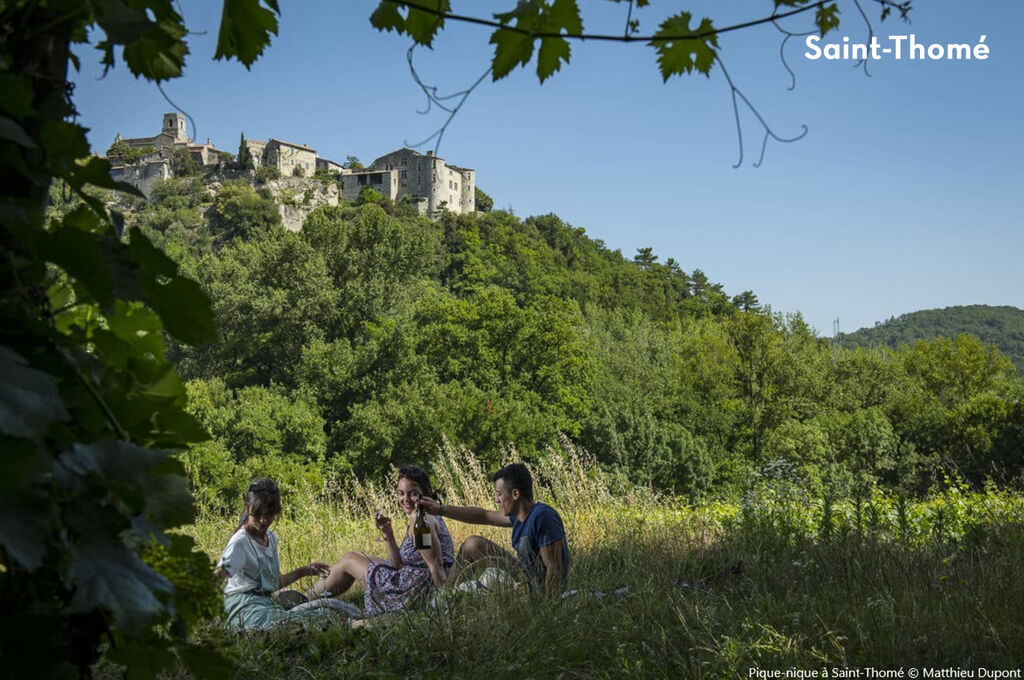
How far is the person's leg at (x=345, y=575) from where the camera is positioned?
16.3 feet

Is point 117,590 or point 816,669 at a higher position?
point 117,590

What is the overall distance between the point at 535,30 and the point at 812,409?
1708 inches

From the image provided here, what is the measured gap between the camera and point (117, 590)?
0.71 meters

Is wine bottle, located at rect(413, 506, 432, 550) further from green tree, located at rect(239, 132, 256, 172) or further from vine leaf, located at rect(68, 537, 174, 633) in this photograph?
green tree, located at rect(239, 132, 256, 172)

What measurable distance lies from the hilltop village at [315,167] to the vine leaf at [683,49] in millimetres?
82390

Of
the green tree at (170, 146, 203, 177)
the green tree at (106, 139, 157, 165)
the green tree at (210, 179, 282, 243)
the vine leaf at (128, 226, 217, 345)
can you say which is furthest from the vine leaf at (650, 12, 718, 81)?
the green tree at (106, 139, 157, 165)

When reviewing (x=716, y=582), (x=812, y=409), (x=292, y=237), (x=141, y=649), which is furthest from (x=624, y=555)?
(x=812, y=409)

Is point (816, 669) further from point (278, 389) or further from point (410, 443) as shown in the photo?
point (278, 389)

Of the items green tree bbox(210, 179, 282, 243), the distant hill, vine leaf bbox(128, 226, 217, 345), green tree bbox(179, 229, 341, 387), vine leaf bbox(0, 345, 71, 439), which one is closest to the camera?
vine leaf bbox(0, 345, 71, 439)

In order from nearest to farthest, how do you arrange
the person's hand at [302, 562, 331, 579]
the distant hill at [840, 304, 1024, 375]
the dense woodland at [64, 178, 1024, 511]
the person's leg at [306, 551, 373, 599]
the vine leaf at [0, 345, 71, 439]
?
1. the vine leaf at [0, 345, 71, 439]
2. the person's hand at [302, 562, 331, 579]
3. the person's leg at [306, 551, 373, 599]
4. the dense woodland at [64, 178, 1024, 511]
5. the distant hill at [840, 304, 1024, 375]

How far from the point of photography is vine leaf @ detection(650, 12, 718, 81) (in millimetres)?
1653

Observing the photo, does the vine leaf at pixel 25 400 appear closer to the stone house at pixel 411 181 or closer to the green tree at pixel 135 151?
the stone house at pixel 411 181

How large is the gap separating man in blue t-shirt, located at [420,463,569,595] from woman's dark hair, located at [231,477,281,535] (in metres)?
0.83

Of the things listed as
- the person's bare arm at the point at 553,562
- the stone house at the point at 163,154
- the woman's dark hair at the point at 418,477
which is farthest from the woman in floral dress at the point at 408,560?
the stone house at the point at 163,154
